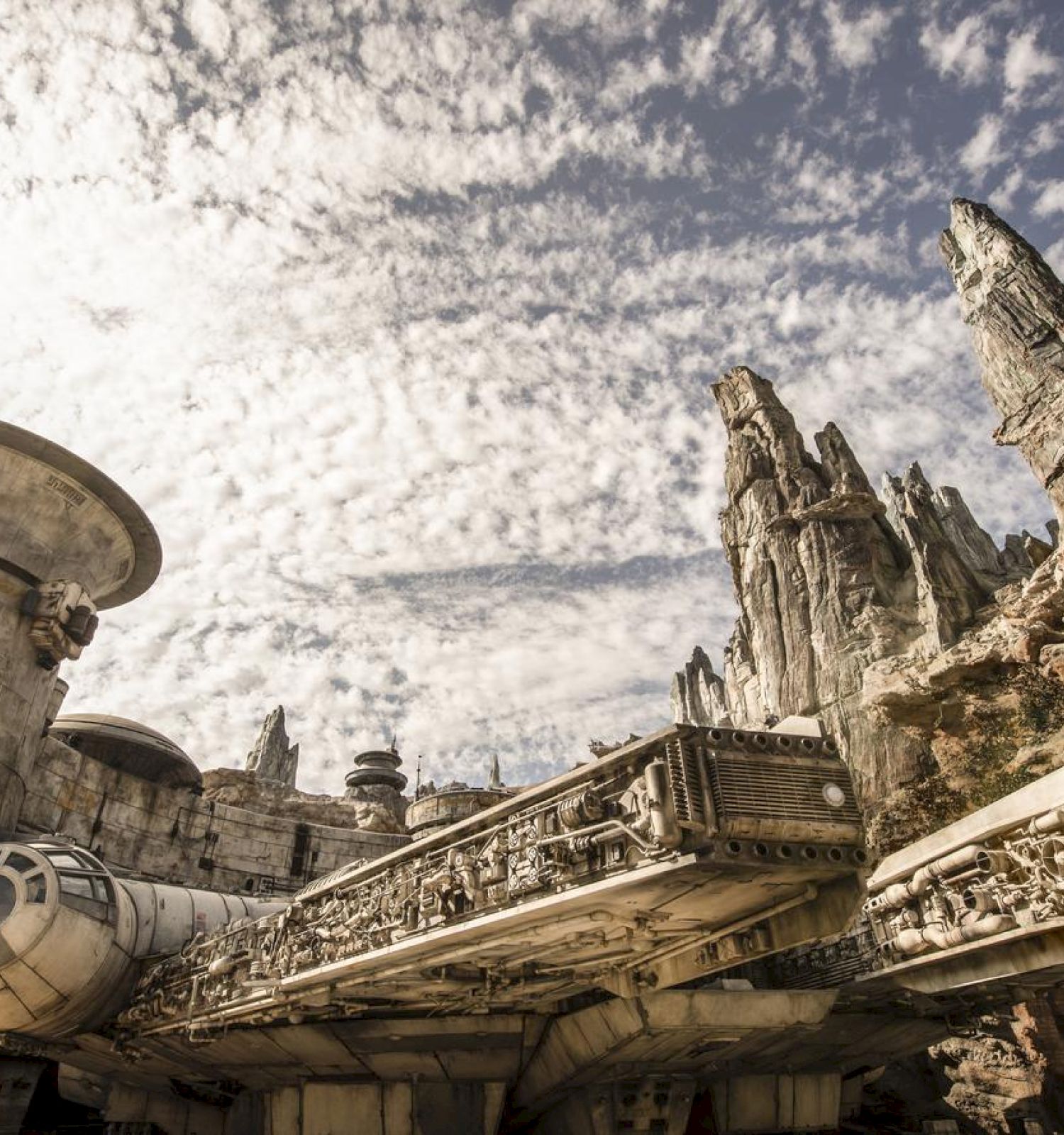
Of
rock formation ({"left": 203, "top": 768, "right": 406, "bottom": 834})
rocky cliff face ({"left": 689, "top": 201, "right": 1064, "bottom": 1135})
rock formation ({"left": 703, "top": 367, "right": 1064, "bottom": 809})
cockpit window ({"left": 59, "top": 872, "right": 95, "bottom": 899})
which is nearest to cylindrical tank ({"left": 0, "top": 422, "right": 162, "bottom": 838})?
cockpit window ({"left": 59, "top": 872, "right": 95, "bottom": 899})

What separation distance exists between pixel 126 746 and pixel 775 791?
997 inches

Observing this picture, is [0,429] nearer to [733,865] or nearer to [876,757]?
[733,865]

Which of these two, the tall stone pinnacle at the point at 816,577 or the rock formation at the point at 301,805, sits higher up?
the tall stone pinnacle at the point at 816,577

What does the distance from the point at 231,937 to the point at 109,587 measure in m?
15.0

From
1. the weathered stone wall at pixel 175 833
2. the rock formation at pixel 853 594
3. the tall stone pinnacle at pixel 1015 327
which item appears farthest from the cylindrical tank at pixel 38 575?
the tall stone pinnacle at pixel 1015 327

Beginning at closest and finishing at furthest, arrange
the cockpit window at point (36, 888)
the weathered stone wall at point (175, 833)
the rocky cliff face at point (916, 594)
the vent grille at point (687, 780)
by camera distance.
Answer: the vent grille at point (687, 780), the cockpit window at point (36, 888), the weathered stone wall at point (175, 833), the rocky cliff face at point (916, 594)

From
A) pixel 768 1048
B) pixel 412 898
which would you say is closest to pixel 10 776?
pixel 412 898

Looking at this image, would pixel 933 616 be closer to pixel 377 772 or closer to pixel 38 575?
pixel 377 772

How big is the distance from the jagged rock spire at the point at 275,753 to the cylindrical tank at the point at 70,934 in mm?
73963

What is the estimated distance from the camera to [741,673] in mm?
80500

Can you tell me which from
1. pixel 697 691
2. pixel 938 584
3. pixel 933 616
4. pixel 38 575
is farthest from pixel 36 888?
pixel 697 691

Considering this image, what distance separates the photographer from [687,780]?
714cm

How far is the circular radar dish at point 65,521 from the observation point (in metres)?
21.1

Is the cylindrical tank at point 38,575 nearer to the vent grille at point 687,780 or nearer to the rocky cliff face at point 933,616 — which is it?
the vent grille at point 687,780
